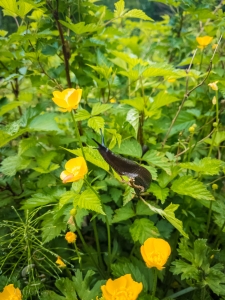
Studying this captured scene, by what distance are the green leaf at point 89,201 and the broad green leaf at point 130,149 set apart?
142mm

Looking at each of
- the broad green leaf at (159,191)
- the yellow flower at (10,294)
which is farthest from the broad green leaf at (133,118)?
the yellow flower at (10,294)

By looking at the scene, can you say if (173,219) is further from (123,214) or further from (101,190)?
(101,190)

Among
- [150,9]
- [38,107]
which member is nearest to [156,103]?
[38,107]

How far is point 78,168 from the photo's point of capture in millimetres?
513

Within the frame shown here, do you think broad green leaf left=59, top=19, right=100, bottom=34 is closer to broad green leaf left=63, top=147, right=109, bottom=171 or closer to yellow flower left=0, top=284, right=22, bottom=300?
broad green leaf left=63, top=147, right=109, bottom=171

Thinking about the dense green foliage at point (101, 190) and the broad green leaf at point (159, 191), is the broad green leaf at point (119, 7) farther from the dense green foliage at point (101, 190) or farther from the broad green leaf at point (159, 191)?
the broad green leaf at point (159, 191)

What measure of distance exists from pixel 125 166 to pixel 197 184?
190mm

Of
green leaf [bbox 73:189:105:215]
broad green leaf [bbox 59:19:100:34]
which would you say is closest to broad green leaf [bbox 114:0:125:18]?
broad green leaf [bbox 59:19:100:34]

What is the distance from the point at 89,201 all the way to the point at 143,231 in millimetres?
157

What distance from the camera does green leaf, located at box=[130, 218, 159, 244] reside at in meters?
0.62

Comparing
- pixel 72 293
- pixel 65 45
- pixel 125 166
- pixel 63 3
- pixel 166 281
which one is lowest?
pixel 166 281

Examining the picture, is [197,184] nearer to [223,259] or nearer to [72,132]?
[223,259]

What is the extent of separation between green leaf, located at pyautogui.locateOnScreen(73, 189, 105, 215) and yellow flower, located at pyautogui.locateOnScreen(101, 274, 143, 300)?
0.45 ft

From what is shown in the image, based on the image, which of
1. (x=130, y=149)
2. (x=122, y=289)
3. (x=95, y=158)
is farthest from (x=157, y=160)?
(x=122, y=289)
